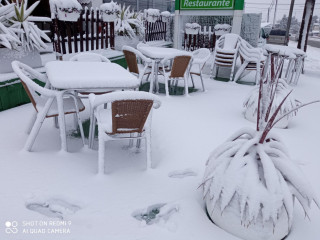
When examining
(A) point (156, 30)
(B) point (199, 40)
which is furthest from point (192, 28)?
(A) point (156, 30)

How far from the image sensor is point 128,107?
88.4 inches

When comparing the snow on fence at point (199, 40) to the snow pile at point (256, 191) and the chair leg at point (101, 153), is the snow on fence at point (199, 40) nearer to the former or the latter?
the chair leg at point (101, 153)

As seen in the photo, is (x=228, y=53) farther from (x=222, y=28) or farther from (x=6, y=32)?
(x=6, y=32)

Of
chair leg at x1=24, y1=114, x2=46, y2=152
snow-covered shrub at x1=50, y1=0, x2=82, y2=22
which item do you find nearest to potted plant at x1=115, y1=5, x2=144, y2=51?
snow-covered shrub at x1=50, y1=0, x2=82, y2=22

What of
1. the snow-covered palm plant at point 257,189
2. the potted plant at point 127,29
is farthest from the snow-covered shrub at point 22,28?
the snow-covered palm plant at point 257,189

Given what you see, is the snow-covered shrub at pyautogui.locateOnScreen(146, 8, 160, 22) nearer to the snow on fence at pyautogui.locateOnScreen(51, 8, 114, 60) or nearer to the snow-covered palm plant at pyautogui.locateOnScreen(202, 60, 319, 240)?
the snow on fence at pyautogui.locateOnScreen(51, 8, 114, 60)

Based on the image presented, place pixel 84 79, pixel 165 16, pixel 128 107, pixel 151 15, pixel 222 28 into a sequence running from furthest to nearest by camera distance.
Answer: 1. pixel 165 16
2. pixel 151 15
3. pixel 222 28
4. pixel 84 79
5. pixel 128 107

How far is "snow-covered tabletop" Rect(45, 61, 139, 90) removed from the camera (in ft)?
7.93

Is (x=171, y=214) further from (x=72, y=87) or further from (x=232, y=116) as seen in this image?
(x=232, y=116)

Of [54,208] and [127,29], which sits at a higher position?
[127,29]

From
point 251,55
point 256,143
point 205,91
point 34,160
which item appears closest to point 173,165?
point 256,143

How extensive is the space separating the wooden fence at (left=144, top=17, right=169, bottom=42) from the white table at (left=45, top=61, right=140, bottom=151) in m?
6.26

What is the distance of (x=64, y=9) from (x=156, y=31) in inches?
197

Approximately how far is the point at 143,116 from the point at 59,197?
946 millimetres
